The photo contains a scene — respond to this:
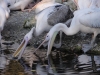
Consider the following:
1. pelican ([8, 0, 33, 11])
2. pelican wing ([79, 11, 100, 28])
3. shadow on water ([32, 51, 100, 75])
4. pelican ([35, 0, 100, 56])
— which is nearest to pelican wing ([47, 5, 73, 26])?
pelican ([35, 0, 100, 56])

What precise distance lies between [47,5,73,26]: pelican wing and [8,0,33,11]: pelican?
4.43 m

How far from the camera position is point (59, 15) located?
441 inches

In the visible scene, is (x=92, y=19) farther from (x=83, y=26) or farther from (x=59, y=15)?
(x=59, y=15)

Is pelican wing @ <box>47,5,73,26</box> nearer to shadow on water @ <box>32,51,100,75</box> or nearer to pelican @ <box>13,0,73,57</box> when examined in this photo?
pelican @ <box>13,0,73,57</box>

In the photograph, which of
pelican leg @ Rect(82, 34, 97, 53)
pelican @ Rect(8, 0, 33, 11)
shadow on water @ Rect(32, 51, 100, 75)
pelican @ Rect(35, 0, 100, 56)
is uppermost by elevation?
pelican @ Rect(8, 0, 33, 11)

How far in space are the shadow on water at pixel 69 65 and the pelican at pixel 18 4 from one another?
5.71 meters

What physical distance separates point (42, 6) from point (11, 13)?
8.05ft

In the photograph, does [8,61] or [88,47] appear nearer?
[8,61]

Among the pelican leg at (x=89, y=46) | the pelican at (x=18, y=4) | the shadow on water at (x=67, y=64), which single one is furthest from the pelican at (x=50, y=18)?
the pelican at (x=18, y=4)

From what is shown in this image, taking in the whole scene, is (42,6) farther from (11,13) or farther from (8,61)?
(8,61)

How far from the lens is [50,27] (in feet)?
37.2

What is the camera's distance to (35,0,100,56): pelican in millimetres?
10477

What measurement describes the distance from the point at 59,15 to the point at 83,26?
2.74ft

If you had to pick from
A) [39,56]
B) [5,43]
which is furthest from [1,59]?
[5,43]
